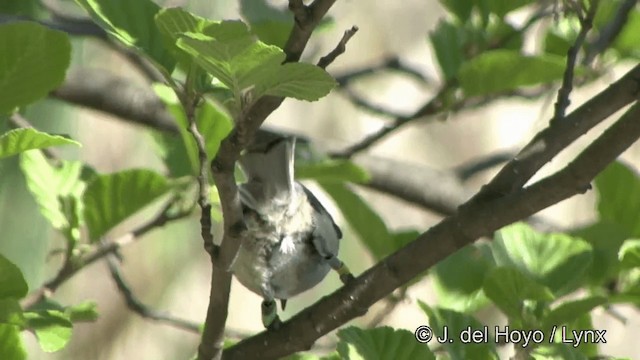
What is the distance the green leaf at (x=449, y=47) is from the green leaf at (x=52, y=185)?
0.52m

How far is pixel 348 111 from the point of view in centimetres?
416

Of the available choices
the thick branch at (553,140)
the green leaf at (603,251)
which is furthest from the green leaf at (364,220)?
the thick branch at (553,140)

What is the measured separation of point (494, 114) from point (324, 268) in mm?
3537

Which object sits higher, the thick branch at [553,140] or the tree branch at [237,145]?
the thick branch at [553,140]

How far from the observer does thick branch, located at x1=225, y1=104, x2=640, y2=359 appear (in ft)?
2.78

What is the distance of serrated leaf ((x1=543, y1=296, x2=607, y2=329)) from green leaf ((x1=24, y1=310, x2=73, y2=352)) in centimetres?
44

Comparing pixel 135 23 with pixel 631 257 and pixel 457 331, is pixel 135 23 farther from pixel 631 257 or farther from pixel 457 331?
pixel 631 257

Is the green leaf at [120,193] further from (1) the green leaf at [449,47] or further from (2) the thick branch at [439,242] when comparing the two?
(1) the green leaf at [449,47]

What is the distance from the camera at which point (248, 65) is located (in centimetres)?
71

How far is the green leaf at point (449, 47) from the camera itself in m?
1.45

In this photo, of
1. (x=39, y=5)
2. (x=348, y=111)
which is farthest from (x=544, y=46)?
(x=348, y=111)

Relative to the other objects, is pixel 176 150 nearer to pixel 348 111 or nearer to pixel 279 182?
pixel 279 182

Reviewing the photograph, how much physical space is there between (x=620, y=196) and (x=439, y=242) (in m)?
0.44

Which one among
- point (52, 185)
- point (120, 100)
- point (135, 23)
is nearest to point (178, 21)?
point (135, 23)
